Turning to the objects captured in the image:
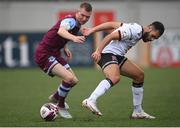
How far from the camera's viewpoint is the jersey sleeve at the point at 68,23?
1212 centimetres

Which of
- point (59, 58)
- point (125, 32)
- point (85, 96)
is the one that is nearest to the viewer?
point (125, 32)

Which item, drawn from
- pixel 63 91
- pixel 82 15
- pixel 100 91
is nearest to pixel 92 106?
pixel 100 91

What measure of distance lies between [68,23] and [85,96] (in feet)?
18.1

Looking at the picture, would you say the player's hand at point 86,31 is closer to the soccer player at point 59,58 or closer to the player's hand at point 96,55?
the soccer player at point 59,58

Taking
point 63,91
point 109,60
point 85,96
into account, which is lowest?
point 85,96

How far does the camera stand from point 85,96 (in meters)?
17.5

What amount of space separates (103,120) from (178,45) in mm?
19035

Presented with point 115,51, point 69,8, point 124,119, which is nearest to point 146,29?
point 115,51

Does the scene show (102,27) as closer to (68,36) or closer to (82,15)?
(82,15)

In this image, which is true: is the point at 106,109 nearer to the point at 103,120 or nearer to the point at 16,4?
the point at 103,120

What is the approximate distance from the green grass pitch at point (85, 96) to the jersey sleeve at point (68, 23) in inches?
61.6

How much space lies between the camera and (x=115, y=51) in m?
12.4

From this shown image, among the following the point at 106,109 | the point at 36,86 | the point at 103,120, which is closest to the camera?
the point at 103,120

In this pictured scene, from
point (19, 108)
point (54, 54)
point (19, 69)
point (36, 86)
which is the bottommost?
point (19, 69)
